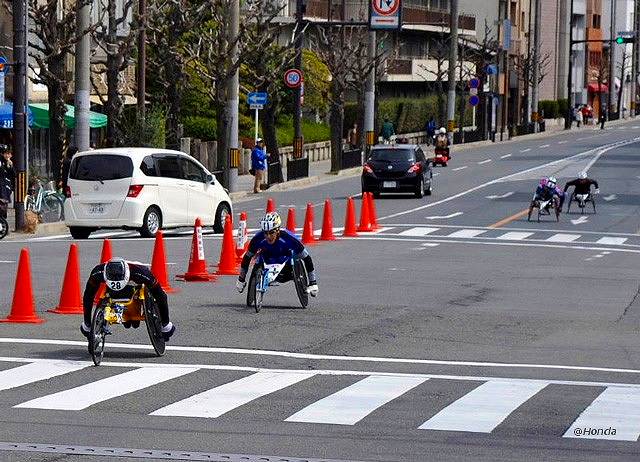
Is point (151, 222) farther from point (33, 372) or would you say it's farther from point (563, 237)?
point (33, 372)

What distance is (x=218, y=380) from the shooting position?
14359 mm

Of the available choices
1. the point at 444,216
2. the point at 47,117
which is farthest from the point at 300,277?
the point at 47,117

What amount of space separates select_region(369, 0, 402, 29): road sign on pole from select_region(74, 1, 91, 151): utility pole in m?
22.8

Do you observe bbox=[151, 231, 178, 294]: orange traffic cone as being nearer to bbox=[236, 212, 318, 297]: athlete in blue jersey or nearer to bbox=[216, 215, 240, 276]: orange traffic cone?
bbox=[236, 212, 318, 297]: athlete in blue jersey

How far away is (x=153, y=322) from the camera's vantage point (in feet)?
51.4

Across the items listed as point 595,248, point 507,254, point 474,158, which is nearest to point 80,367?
point 507,254

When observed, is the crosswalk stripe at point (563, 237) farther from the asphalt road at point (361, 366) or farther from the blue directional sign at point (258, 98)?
the blue directional sign at point (258, 98)

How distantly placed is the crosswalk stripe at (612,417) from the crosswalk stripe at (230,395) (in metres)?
2.66

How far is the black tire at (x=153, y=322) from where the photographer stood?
1565cm

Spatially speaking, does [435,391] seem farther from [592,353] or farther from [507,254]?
[507,254]

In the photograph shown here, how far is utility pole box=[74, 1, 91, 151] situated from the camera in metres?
40.1

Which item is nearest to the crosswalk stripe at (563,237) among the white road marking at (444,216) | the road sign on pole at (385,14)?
the white road marking at (444,216)

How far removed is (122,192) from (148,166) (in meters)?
0.89

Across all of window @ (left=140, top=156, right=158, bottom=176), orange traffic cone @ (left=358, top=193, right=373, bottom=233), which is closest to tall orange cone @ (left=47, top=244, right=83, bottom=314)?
window @ (left=140, top=156, right=158, bottom=176)
